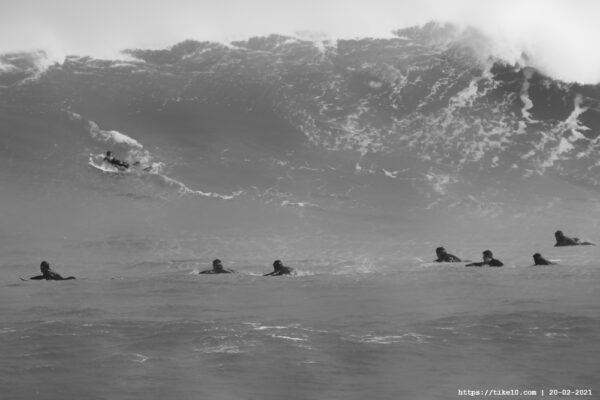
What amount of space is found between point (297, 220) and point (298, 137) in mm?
9191

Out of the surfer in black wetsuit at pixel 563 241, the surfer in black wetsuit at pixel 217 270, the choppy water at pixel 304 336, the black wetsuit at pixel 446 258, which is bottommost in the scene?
the choppy water at pixel 304 336

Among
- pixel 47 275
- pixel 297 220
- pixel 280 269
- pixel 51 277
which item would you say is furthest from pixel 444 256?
pixel 47 275

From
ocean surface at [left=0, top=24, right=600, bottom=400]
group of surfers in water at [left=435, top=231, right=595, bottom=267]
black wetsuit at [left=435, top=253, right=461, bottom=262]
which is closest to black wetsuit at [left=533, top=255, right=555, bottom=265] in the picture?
group of surfers in water at [left=435, top=231, right=595, bottom=267]

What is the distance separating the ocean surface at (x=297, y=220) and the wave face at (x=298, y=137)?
0.41ft

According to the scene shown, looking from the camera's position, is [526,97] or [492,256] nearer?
[492,256]

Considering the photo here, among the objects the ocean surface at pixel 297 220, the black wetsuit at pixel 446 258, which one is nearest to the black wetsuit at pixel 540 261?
the ocean surface at pixel 297 220

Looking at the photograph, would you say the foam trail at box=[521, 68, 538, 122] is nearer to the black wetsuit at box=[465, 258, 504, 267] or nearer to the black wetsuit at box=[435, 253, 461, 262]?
the black wetsuit at box=[435, 253, 461, 262]

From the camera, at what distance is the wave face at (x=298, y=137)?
42.2 meters

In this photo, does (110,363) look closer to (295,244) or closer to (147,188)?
(295,244)

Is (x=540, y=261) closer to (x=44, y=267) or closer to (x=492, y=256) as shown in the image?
(x=492, y=256)

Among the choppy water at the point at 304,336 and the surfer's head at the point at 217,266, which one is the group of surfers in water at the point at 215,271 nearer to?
the surfer's head at the point at 217,266

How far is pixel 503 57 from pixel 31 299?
118 feet

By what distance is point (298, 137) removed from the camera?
162 ft

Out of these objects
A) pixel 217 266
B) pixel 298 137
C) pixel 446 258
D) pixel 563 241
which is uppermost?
pixel 298 137
